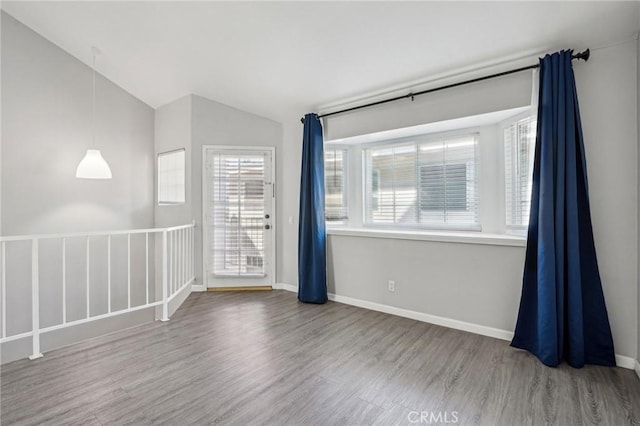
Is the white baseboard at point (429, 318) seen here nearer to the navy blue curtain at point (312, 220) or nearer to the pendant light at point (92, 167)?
the navy blue curtain at point (312, 220)

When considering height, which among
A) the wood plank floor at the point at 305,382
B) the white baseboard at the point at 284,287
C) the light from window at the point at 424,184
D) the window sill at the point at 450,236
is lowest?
the wood plank floor at the point at 305,382

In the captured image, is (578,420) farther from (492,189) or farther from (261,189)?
(261,189)

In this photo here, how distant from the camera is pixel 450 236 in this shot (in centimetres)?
308

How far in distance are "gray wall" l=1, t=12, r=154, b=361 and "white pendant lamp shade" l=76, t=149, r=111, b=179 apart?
24.5 inches

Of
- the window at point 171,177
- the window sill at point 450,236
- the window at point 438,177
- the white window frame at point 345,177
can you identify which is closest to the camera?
the window sill at point 450,236

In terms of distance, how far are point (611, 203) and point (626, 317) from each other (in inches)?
33.3

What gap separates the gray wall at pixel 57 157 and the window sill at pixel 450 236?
316 cm

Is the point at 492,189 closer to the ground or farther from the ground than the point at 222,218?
farther from the ground

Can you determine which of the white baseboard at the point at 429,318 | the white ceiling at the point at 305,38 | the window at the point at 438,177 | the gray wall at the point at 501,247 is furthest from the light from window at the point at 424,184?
the white baseboard at the point at 429,318

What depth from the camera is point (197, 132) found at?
4.36 metres

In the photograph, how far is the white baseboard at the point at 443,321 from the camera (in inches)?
90.5

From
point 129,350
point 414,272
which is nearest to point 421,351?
point 414,272

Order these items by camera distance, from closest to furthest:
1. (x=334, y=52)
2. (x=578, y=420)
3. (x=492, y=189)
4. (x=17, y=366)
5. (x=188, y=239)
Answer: (x=578, y=420)
(x=17, y=366)
(x=334, y=52)
(x=492, y=189)
(x=188, y=239)

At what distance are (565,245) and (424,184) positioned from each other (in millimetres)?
1588
